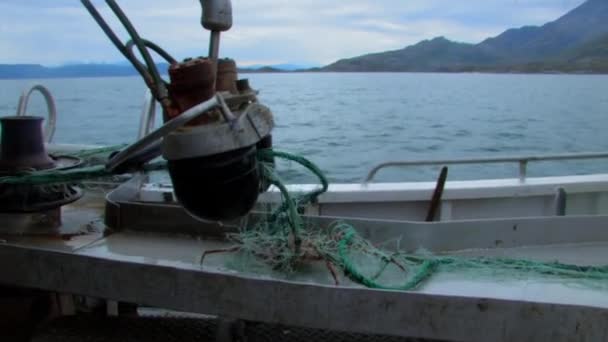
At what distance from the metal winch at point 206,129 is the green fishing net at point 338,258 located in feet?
0.84

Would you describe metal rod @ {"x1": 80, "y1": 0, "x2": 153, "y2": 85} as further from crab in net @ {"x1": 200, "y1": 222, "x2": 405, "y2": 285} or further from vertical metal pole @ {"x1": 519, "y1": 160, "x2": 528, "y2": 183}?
vertical metal pole @ {"x1": 519, "y1": 160, "x2": 528, "y2": 183}

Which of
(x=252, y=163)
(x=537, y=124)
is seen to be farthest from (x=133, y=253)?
(x=537, y=124)

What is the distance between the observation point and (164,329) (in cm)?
207

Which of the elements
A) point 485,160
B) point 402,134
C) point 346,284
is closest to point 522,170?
point 485,160

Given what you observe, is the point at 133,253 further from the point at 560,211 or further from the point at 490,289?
the point at 560,211

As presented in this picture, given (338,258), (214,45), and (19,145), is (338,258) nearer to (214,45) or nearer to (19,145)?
(214,45)

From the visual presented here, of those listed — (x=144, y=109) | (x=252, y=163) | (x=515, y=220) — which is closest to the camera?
(x=252, y=163)

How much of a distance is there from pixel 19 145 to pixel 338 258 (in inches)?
48.9

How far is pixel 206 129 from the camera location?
5.05 feet

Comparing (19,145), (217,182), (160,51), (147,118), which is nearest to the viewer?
(217,182)

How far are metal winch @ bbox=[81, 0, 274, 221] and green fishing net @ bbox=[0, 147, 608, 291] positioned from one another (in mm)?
255

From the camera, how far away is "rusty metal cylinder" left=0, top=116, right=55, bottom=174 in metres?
2.10

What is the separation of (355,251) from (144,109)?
4.39ft

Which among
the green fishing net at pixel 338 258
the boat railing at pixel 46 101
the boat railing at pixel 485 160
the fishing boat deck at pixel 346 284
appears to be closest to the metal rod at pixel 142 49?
the green fishing net at pixel 338 258
